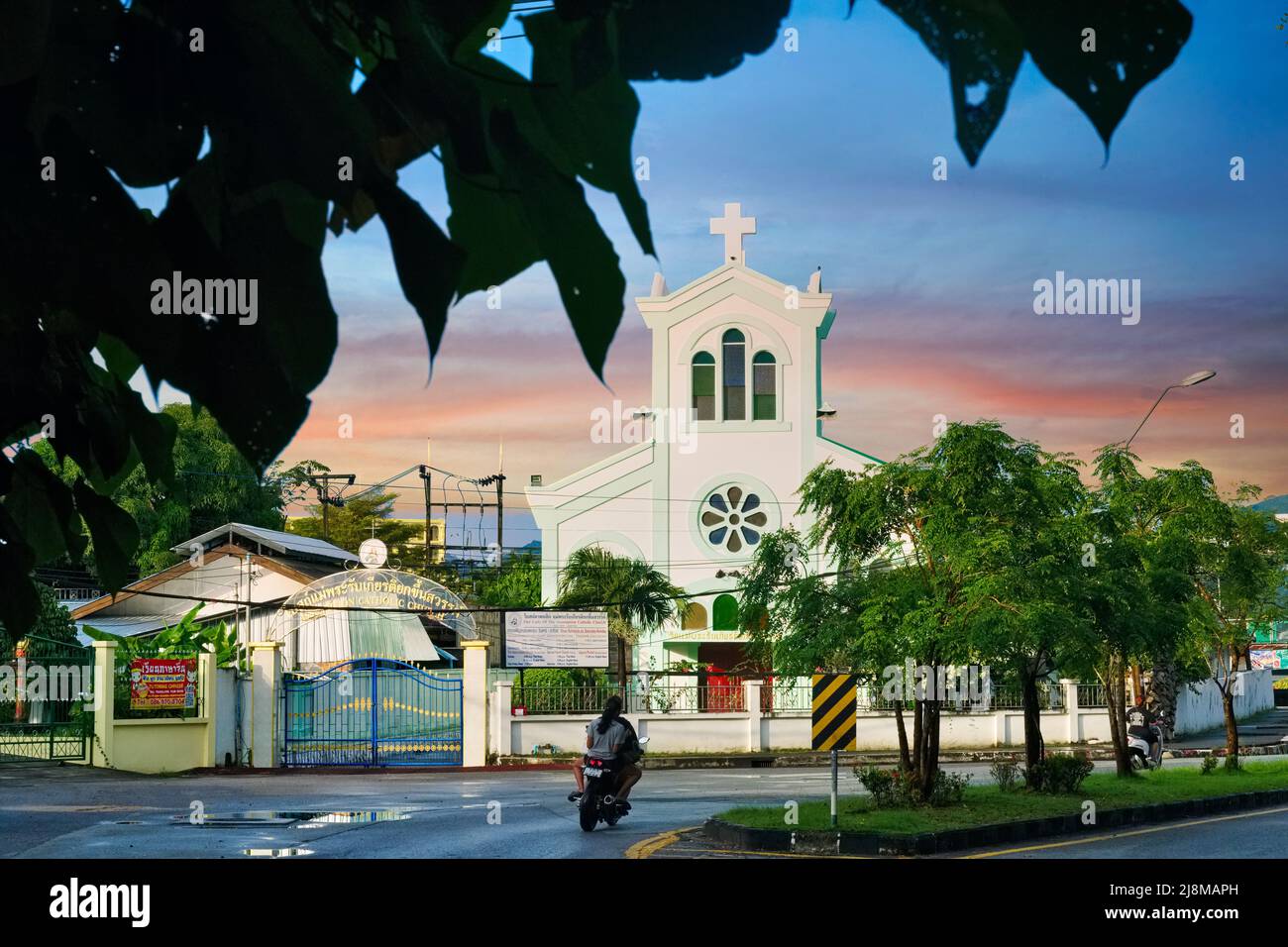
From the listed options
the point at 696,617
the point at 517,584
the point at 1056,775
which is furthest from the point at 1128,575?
the point at 517,584

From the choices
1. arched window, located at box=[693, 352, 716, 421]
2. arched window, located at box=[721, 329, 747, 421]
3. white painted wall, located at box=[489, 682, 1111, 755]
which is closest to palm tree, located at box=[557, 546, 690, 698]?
white painted wall, located at box=[489, 682, 1111, 755]

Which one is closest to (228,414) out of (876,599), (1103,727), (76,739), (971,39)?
(971,39)

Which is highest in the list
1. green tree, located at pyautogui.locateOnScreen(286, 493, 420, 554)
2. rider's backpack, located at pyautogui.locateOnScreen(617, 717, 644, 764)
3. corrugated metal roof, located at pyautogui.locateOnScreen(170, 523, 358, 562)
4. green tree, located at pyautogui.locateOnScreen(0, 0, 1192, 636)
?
green tree, located at pyautogui.locateOnScreen(286, 493, 420, 554)

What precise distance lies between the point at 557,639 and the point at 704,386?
34.5ft

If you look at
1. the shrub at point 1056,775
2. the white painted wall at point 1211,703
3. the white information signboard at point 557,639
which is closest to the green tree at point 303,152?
the shrub at point 1056,775

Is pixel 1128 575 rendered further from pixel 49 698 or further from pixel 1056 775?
pixel 49 698

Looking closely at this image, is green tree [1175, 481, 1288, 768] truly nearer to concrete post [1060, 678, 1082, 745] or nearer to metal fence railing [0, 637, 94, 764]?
concrete post [1060, 678, 1082, 745]

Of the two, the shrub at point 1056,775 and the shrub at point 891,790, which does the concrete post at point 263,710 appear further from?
the shrub at point 1056,775

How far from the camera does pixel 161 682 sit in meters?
22.5

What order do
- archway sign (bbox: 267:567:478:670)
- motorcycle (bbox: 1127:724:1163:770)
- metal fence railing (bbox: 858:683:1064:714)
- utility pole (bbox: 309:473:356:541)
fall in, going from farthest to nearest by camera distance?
metal fence railing (bbox: 858:683:1064:714) → archway sign (bbox: 267:567:478:670) → motorcycle (bbox: 1127:724:1163:770) → utility pole (bbox: 309:473:356:541)

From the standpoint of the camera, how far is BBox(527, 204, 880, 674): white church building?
113 feet

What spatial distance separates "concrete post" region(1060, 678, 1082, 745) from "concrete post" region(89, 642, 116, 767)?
60.5 ft
